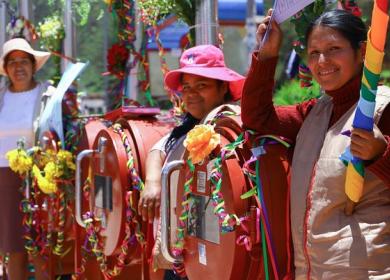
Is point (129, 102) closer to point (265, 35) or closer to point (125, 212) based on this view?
point (125, 212)

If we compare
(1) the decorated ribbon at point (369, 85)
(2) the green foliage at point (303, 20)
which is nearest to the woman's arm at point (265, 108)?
(2) the green foliage at point (303, 20)

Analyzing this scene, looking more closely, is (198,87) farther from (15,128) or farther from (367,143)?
(15,128)

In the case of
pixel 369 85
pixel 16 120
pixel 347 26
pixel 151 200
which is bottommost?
pixel 151 200

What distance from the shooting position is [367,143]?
2162 mm

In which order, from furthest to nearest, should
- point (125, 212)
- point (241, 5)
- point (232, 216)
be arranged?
point (241, 5) → point (125, 212) → point (232, 216)

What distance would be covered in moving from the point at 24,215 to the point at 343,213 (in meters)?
3.65

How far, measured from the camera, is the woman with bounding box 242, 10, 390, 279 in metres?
2.26

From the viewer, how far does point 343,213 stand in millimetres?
2346

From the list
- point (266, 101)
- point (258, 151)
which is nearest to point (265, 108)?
point (266, 101)

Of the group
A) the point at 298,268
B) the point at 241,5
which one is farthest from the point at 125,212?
the point at 241,5

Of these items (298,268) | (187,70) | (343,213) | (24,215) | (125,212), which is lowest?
(24,215)

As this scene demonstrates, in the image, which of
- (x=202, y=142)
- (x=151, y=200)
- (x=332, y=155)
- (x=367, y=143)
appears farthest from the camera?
(x=151, y=200)

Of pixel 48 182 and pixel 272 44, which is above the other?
pixel 272 44

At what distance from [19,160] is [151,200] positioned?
184 centimetres
